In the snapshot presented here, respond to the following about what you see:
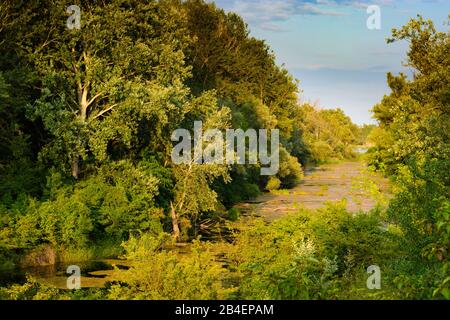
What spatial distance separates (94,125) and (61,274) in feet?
29.2

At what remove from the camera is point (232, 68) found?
68375 mm

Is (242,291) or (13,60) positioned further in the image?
(13,60)

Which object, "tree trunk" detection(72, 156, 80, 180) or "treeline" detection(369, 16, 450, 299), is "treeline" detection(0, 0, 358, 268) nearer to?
"tree trunk" detection(72, 156, 80, 180)

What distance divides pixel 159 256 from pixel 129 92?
1861cm

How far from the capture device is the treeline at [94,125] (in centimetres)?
2744

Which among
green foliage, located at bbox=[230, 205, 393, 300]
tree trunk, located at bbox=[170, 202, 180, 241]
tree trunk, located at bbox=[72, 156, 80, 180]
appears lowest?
tree trunk, located at bbox=[170, 202, 180, 241]

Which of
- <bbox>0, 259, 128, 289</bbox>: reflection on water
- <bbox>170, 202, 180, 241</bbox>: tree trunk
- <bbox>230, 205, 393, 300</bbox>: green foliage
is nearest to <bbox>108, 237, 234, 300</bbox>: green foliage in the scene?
<bbox>230, 205, 393, 300</bbox>: green foliage

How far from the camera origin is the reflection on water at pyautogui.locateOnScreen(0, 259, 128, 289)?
22266 millimetres

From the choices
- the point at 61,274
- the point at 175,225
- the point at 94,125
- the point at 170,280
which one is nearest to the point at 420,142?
the point at 175,225

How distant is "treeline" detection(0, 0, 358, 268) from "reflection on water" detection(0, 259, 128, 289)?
1.24 meters

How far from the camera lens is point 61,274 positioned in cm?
2388

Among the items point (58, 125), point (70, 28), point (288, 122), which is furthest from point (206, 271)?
point (288, 122)

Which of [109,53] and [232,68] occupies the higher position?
[232,68]

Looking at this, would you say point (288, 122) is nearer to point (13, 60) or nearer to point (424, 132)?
point (424, 132)
